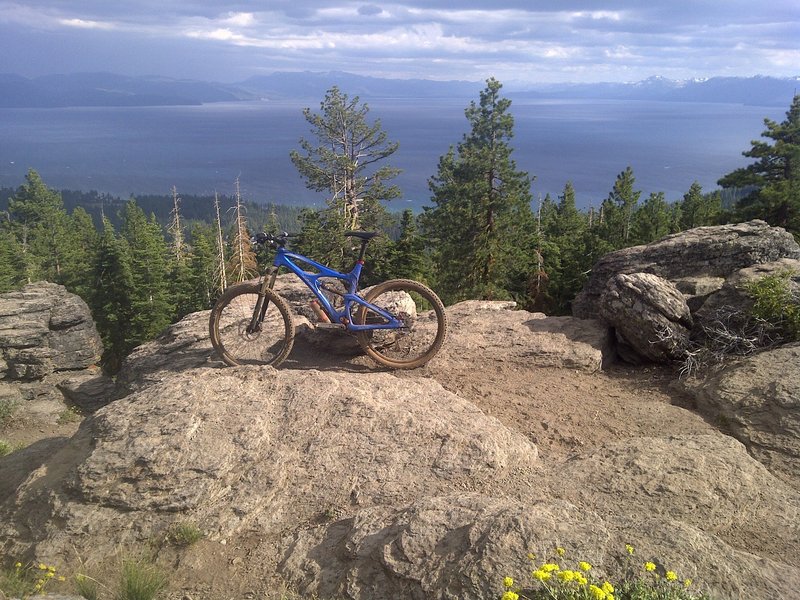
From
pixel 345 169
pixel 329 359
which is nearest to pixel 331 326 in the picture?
pixel 329 359

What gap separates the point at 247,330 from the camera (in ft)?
23.3

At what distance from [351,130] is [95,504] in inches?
1103

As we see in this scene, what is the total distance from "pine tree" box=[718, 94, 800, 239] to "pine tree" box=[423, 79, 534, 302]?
936 centimetres

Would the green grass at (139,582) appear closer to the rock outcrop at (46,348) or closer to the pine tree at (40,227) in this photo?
the rock outcrop at (46,348)

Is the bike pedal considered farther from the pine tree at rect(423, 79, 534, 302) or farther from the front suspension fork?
the pine tree at rect(423, 79, 534, 302)

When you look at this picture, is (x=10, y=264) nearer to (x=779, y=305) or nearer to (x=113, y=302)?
(x=113, y=302)

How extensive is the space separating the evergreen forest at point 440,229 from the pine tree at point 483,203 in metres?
0.06

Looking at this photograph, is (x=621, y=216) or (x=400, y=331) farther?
(x=621, y=216)

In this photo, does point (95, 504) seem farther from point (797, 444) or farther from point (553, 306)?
point (553, 306)

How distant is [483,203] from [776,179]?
39.8 ft

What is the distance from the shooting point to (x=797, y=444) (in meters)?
5.28

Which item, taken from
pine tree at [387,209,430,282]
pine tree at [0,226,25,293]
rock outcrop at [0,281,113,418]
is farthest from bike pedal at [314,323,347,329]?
pine tree at [0,226,25,293]

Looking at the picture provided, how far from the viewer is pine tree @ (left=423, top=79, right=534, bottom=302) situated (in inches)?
1035

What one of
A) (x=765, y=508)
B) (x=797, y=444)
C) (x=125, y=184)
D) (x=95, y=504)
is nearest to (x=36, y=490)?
(x=95, y=504)
